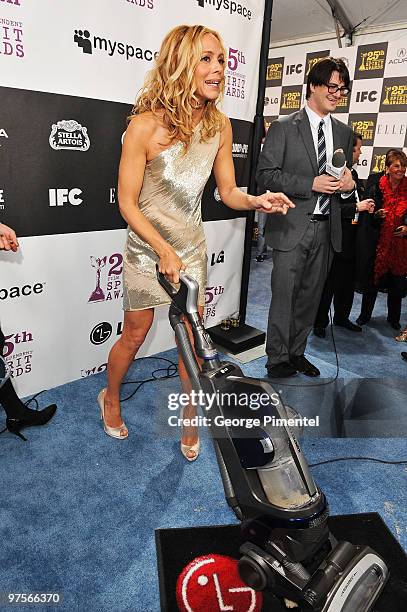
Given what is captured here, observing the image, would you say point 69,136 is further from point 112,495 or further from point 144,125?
point 112,495

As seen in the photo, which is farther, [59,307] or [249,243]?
[249,243]

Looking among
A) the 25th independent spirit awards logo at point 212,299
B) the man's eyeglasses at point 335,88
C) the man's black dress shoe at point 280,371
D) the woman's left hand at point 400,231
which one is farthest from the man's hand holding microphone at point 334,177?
the woman's left hand at point 400,231

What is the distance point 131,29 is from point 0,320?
5.40 ft

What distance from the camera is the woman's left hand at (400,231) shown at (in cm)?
379

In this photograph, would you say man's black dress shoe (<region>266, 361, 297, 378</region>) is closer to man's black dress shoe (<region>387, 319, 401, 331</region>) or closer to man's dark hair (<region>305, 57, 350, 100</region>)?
A: man's black dress shoe (<region>387, 319, 401, 331</region>)

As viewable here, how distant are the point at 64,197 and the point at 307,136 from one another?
1.33m

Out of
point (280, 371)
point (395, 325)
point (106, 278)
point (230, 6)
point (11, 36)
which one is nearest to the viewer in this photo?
point (11, 36)

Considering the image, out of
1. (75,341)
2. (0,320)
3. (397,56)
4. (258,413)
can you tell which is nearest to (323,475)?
(258,413)

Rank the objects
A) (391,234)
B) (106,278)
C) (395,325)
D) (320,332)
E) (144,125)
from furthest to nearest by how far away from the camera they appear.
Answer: (395,325), (391,234), (320,332), (106,278), (144,125)

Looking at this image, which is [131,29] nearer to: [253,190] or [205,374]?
[253,190]

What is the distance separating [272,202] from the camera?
186 cm

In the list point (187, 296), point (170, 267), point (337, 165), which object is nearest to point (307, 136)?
point (337, 165)

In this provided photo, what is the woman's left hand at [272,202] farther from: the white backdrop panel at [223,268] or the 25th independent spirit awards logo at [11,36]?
the white backdrop panel at [223,268]

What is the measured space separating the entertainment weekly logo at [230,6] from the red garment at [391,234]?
175 centimetres
